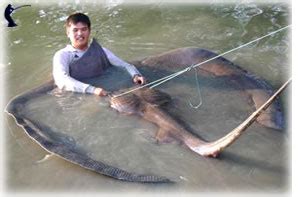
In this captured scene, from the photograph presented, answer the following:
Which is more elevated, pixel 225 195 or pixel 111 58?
pixel 111 58

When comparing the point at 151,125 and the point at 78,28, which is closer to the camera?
the point at 151,125

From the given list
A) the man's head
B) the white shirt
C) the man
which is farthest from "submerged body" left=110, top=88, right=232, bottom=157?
the man's head

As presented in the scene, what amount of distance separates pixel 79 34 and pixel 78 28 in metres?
0.07

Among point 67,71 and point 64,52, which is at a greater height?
point 64,52

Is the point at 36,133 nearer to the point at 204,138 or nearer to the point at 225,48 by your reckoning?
the point at 204,138

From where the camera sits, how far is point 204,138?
4211mm

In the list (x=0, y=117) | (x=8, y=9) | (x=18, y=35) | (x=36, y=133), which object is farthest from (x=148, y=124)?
(x=8, y=9)

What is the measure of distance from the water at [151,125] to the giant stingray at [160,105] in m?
0.08

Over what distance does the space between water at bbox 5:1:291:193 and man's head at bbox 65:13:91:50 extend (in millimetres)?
635

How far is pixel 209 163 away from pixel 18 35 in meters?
4.46

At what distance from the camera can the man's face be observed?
16.6ft

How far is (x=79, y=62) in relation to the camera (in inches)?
204

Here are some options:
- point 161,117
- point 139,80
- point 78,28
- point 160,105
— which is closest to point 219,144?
point 161,117

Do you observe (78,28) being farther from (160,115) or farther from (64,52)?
(160,115)
